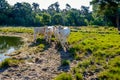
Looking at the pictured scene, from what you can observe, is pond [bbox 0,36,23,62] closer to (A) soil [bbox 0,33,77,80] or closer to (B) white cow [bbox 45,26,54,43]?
(B) white cow [bbox 45,26,54,43]

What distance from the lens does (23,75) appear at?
12938mm

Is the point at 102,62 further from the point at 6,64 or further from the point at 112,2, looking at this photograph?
the point at 112,2

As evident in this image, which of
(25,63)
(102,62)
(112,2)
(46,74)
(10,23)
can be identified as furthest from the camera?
(10,23)

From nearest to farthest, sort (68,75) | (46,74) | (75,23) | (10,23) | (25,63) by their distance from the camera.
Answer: (68,75) < (46,74) < (25,63) < (10,23) < (75,23)

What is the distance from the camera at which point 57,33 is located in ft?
70.7

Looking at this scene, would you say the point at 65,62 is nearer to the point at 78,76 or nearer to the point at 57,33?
the point at 78,76

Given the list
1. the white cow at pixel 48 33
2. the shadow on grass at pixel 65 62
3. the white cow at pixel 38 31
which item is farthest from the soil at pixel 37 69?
the white cow at pixel 38 31

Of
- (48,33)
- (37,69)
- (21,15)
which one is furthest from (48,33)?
(21,15)

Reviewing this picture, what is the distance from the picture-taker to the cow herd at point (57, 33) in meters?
20.0

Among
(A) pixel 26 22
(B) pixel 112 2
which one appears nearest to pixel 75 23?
(A) pixel 26 22

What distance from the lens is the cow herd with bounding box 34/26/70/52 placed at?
20.0 metres

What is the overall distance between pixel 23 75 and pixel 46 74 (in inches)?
41.4

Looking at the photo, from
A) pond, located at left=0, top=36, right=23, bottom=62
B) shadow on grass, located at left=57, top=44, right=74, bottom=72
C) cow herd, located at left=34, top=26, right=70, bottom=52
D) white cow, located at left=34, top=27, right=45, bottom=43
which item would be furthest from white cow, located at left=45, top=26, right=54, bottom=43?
shadow on grass, located at left=57, top=44, right=74, bottom=72

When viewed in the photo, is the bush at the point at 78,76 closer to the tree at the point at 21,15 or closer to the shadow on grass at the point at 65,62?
the shadow on grass at the point at 65,62
